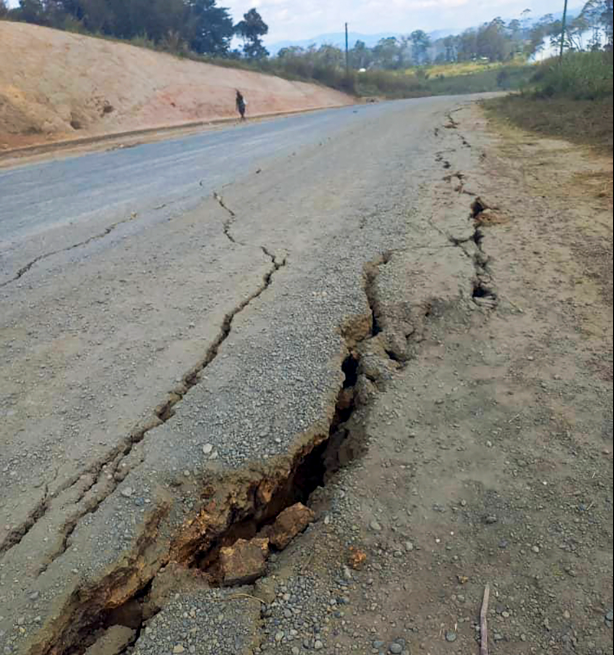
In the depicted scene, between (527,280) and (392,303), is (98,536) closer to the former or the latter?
(392,303)

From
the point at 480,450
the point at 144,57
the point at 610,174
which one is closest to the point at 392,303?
the point at 480,450

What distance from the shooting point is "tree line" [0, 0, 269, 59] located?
24402mm

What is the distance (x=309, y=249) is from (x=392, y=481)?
2784 mm

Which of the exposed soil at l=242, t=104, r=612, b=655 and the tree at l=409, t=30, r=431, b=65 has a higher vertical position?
the tree at l=409, t=30, r=431, b=65

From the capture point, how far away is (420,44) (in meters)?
85.5

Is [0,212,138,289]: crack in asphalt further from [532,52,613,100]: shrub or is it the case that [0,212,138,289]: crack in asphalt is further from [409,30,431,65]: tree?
[409,30,431,65]: tree

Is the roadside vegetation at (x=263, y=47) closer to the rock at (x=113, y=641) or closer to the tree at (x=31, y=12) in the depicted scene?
the tree at (x=31, y=12)

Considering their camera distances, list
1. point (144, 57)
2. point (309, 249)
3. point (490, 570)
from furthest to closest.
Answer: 1. point (144, 57)
2. point (309, 249)
3. point (490, 570)

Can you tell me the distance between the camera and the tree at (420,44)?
84.1 meters

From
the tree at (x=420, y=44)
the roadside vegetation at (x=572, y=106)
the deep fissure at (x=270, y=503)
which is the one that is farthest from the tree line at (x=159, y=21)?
the tree at (x=420, y=44)

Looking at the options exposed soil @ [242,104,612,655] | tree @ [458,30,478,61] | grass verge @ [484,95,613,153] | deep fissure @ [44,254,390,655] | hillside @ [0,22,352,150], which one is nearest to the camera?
exposed soil @ [242,104,612,655]

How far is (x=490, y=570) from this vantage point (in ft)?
6.21

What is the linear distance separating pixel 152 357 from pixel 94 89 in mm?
18757

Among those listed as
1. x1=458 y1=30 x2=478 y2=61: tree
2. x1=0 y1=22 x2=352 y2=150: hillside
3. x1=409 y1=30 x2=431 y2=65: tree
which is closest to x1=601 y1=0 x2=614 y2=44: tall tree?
x1=0 y1=22 x2=352 y2=150: hillside
